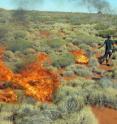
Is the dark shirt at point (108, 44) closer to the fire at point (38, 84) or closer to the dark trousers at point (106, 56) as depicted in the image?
the dark trousers at point (106, 56)

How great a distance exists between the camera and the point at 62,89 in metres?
17.1

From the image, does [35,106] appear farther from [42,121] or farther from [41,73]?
[41,73]

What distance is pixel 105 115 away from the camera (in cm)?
1509

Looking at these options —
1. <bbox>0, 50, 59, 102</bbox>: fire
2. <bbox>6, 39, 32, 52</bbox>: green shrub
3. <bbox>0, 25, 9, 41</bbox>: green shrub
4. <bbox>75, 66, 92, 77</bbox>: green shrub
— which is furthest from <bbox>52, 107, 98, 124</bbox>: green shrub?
<bbox>0, 25, 9, 41</bbox>: green shrub

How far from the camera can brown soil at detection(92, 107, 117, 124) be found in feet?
47.7

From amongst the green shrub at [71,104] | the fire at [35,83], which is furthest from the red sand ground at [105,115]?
the fire at [35,83]

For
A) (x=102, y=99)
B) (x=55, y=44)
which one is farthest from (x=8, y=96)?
(x=55, y=44)

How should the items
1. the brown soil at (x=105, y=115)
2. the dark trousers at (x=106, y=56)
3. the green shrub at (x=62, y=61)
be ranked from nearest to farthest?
1. the brown soil at (x=105, y=115)
2. the green shrub at (x=62, y=61)
3. the dark trousers at (x=106, y=56)

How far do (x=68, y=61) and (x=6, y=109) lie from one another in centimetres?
1366

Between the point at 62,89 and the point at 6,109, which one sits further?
the point at 62,89

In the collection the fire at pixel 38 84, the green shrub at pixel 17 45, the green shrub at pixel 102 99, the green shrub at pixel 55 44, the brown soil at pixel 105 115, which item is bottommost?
the green shrub at pixel 55 44

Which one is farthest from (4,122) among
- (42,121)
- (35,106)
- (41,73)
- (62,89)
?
(41,73)

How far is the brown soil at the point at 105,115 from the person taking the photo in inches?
573

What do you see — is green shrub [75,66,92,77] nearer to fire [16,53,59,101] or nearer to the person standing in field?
the person standing in field
